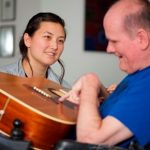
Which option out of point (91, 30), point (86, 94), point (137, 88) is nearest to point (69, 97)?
point (86, 94)

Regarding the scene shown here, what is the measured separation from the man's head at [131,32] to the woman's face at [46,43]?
109 cm

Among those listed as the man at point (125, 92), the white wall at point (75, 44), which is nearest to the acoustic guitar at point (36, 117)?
the man at point (125, 92)

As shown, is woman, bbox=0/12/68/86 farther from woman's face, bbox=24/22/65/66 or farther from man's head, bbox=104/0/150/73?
man's head, bbox=104/0/150/73

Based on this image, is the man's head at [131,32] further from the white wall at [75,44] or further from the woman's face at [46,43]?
the white wall at [75,44]

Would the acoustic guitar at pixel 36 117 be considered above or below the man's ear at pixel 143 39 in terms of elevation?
below

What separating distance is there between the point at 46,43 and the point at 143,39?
1178 mm

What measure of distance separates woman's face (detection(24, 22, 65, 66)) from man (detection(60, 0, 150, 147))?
100 cm

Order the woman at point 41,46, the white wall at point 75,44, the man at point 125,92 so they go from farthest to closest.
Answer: the white wall at point 75,44, the woman at point 41,46, the man at point 125,92

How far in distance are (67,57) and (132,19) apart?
2.42m

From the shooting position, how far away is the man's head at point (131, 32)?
3.81 feet

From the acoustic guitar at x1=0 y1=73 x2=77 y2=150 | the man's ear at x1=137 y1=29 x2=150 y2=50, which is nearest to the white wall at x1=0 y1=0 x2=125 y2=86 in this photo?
the acoustic guitar at x1=0 y1=73 x2=77 y2=150

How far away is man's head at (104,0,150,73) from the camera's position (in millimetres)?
1160

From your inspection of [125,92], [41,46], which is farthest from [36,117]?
[41,46]

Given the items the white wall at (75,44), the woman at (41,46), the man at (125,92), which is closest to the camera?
→ the man at (125,92)
